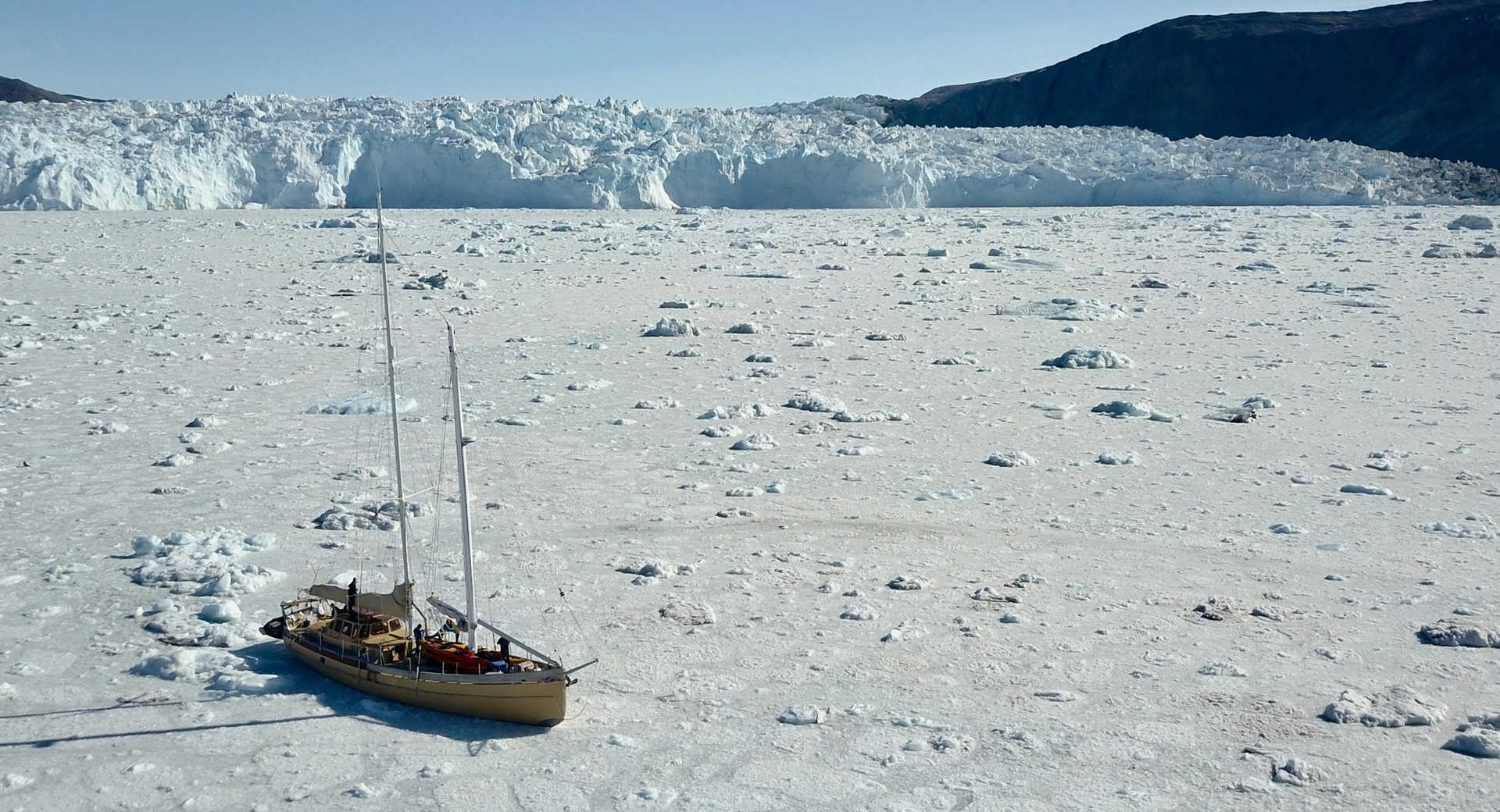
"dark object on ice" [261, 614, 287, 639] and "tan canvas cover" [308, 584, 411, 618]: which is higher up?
"tan canvas cover" [308, 584, 411, 618]

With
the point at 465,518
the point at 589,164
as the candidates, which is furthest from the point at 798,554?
the point at 589,164

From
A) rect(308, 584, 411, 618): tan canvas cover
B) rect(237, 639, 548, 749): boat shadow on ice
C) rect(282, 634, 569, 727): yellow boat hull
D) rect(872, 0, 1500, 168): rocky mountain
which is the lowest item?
rect(237, 639, 548, 749): boat shadow on ice

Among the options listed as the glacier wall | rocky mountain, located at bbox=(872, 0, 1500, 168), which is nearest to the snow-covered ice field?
the glacier wall

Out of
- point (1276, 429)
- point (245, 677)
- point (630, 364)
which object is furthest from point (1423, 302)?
point (245, 677)

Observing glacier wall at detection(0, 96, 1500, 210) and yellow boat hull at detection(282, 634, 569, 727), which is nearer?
yellow boat hull at detection(282, 634, 569, 727)

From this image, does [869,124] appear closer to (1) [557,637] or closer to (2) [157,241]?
(2) [157,241]

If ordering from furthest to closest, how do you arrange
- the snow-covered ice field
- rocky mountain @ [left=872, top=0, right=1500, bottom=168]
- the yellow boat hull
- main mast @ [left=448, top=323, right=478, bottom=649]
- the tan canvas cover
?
1. rocky mountain @ [left=872, top=0, right=1500, bottom=168]
2. the tan canvas cover
3. main mast @ [left=448, top=323, right=478, bottom=649]
4. the yellow boat hull
5. the snow-covered ice field

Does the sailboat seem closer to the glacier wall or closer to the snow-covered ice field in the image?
the snow-covered ice field

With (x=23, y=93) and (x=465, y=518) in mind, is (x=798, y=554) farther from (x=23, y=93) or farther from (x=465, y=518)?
(x=23, y=93)

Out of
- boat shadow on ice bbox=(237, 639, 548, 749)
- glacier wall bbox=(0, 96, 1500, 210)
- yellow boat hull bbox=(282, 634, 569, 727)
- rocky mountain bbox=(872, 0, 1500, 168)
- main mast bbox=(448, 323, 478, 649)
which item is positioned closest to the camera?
yellow boat hull bbox=(282, 634, 569, 727)
